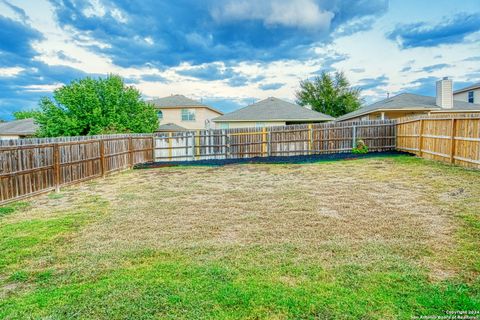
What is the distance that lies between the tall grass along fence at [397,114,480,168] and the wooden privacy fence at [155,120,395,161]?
2.09 meters

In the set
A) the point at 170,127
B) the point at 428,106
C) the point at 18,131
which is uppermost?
the point at 428,106

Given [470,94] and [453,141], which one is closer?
[453,141]

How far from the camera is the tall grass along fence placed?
8.83 meters

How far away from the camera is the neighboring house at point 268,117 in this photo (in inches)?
874

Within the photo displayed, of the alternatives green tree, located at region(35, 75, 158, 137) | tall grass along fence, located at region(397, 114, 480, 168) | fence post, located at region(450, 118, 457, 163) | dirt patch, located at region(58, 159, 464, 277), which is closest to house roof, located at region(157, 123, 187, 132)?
green tree, located at region(35, 75, 158, 137)

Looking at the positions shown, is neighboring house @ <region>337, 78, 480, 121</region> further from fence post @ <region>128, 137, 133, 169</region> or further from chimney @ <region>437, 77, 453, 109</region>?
fence post @ <region>128, 137, 133, 169</region>

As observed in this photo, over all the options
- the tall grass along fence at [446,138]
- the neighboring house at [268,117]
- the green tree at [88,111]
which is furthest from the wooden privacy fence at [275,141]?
the green tree at [88,111]

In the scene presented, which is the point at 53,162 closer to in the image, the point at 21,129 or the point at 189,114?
the point at 189,114

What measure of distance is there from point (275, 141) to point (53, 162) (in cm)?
1138

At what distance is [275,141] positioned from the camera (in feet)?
56.3

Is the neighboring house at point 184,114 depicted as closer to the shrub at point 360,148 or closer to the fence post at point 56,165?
the shrub at point 360,148

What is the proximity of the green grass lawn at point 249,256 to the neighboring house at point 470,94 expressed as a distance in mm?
23941

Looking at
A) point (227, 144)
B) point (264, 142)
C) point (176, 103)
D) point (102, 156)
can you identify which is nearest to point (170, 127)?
point (176, 103)

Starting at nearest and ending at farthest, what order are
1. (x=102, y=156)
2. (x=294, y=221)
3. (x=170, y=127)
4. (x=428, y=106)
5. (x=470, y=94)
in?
1. (x=294, y=221)
2. (x=102, y=156)
3. (x=428, y=106)
4. (x=470, y=94)
5. (x=170, y=127)
